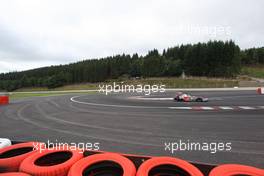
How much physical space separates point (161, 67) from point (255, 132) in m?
80.5

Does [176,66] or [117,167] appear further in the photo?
[176,66]

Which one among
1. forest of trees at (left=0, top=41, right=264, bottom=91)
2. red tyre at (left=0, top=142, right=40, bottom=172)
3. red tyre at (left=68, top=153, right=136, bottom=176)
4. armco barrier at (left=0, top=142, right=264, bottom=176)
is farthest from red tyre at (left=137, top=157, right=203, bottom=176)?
forest of trees at (left=0, top=41, right=264, bottom=91)

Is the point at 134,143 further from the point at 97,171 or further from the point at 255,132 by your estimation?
the point at 255,132

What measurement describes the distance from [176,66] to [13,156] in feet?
275

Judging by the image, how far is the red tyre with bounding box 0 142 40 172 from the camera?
3.43m

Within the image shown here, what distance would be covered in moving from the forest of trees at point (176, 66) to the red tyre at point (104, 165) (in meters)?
76.7

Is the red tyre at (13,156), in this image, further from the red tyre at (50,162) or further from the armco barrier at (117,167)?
the red tyre at (50,162)

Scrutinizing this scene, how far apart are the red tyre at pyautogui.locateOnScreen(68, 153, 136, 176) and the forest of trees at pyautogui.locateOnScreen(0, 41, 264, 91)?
76.7 meters

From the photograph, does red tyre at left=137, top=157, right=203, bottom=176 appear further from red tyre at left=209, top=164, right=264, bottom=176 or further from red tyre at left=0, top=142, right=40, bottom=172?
red tyre at left=0, top=142, right=40, bottom=172

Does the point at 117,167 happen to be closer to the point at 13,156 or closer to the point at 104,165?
the point at 104,165

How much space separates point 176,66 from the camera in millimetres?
84062

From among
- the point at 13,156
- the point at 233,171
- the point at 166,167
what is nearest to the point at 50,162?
the point at 13,156

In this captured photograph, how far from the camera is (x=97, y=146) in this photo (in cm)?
644

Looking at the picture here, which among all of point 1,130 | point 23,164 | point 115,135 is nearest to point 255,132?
point 115,135
